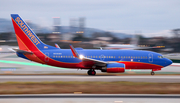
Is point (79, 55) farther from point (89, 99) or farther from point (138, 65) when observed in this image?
point (89, 99)

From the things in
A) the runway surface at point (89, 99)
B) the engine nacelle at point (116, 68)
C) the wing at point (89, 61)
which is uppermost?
the wing at point (89, 61)

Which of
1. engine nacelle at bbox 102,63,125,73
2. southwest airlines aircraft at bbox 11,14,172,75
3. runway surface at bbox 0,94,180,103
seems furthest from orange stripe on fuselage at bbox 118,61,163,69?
runway surface at bbox 0,94,180,103

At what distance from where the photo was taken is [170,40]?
147750mm

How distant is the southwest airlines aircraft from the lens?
2838 cm

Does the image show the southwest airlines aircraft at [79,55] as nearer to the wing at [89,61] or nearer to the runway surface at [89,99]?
the wing at [89,61]

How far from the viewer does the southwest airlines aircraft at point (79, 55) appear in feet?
93.1

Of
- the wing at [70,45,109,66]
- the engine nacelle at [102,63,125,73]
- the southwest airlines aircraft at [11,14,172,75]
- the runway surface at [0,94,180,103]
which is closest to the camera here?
the runway surface at [0,94,180,103]

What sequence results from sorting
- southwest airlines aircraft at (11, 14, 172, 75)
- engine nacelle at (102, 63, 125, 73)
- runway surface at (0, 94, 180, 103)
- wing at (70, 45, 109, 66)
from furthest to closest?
southwest airlines aircraft at (11, 14, 172, 75) → wing at (70, 45, 109, 66) → engine nacelle at (102, 63, 125, 73) → runway surface at (0, 94, 180, 103)

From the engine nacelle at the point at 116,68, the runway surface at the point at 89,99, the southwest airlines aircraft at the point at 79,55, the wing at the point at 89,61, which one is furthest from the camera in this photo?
the southwest airlines aircraft at the point at 79,55

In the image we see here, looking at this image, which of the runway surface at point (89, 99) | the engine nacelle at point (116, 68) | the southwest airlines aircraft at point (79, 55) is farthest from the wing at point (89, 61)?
the runway surface at point (89, 99)

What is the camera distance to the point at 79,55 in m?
28.3

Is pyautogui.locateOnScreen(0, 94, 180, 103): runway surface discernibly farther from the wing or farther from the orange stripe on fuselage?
the orange stripe on fuselage

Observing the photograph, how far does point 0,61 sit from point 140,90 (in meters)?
35.1

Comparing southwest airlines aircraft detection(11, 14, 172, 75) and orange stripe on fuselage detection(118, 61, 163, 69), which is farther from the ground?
southwest airlines aircraft detection(11, 14, 172, 75)
